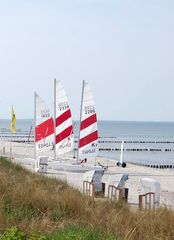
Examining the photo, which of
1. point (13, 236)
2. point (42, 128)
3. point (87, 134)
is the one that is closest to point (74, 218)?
point (13, 236)

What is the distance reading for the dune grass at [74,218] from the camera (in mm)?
5977

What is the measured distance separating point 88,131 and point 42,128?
2654 millimetres

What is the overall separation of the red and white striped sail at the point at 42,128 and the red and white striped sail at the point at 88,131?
2.21 meters

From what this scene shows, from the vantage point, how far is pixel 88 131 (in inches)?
906

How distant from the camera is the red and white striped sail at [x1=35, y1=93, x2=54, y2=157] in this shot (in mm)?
24234

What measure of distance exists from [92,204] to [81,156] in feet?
47.7

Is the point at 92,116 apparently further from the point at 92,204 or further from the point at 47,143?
the point at 92,204

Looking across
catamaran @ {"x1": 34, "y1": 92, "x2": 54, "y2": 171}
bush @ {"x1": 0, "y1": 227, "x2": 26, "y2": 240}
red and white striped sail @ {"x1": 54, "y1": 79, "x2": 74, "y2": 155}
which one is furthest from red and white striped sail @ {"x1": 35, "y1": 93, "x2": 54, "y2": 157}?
bush @ {"x1": 0, "y1": 227, "x2": 26, "y2": 240}

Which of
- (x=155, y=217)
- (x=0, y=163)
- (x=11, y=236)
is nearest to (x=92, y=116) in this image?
(x=0, y=163)

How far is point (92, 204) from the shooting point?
8.30 metres

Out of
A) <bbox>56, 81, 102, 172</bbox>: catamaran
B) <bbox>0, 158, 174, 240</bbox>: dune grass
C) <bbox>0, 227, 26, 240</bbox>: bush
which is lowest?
<bbox>0, 158, 174, 240</bbox>: dune grass

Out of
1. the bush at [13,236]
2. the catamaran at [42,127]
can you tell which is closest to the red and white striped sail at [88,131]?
the catamaran at [42,127]

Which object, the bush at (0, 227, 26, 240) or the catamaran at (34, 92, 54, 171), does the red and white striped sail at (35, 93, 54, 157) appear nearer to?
the catamaran at (34, 92, 54, 171)

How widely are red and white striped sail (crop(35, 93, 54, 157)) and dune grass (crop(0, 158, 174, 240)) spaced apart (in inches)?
605
